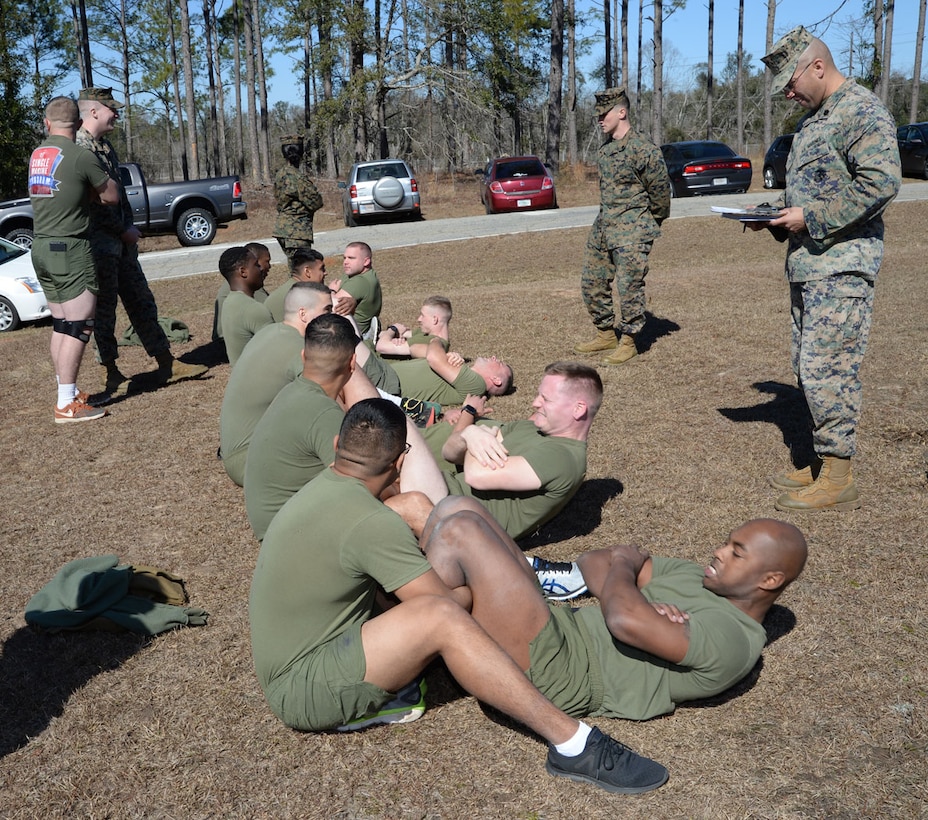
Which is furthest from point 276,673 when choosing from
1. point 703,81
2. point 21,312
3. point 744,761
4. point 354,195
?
point 703,81

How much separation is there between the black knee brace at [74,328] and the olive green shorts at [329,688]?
4.91 metres

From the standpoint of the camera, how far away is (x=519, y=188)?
22297mm

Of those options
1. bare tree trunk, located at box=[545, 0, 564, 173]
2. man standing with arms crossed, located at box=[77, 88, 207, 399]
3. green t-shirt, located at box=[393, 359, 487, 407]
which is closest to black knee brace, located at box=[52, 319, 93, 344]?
man standing with arms crossed, located at box=[77, 88, 207, 399]

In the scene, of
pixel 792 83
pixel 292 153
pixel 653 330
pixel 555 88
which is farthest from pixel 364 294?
pixel 555 88

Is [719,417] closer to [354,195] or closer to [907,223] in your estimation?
[907,223]

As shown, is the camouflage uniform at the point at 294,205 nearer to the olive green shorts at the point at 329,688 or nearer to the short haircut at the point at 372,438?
the short haircut at the point at 372,438

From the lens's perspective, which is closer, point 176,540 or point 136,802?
point 136,802

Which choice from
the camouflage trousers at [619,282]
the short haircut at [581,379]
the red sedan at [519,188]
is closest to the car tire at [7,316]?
the camouflage trousers at [619,282]

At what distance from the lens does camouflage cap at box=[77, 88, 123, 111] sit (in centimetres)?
717

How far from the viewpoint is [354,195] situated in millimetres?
21562

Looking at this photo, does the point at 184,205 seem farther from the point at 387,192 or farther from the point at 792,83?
the point at 792,83

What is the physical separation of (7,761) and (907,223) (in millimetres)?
15999

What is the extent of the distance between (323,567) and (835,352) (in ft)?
10.0

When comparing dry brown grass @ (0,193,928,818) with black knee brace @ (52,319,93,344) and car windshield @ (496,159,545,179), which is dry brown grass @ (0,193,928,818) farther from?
car windshield @ (496,159,545,179)
